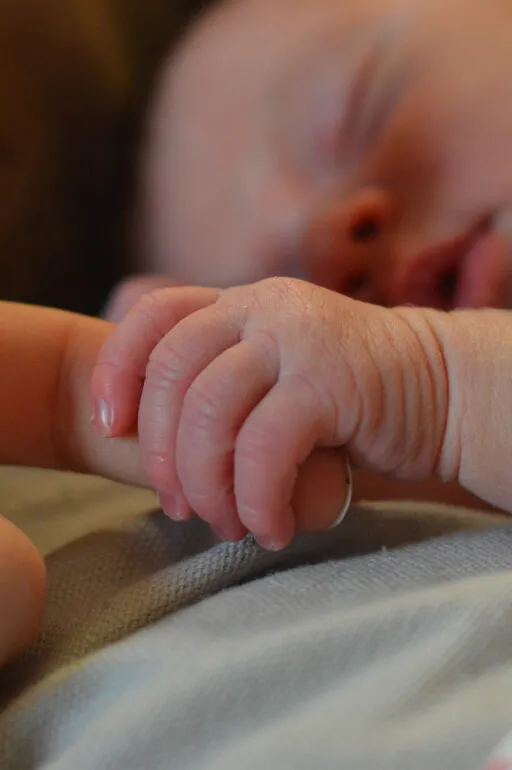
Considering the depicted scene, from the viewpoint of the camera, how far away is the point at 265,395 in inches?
17.3

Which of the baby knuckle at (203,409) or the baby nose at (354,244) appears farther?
the baby nose at (354,244)

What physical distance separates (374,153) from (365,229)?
0.07 m

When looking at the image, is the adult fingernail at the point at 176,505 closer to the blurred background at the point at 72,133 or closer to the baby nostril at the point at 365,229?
the baby nostril at the point at 365,229

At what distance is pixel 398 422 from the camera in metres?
0.45

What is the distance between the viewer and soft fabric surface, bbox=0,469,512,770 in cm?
35

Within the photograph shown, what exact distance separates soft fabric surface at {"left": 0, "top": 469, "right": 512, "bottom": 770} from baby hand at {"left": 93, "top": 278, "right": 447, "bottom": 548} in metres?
0.04

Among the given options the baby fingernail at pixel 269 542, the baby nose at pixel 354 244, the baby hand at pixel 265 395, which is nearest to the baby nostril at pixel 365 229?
the baby nose at pixel 354 244

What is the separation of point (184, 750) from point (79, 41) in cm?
73

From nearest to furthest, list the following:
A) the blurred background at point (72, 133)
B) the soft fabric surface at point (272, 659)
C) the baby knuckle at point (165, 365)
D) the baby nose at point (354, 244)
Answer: the soft fabric surface at point (272, 659)
the baby knuckle at point (165, 365)
the baby nose at point (354, 244)
the blurred background at point (72, 133)

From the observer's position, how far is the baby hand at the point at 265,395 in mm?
428

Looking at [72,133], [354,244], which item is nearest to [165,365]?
[354,244]

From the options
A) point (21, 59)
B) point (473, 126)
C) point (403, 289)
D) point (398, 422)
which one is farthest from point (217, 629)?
point (21, 59)

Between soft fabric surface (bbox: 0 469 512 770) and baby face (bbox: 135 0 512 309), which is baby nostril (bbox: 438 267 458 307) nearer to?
baby face (bbox: 135 0 512 309)

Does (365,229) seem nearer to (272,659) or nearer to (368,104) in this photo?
(368,104)
